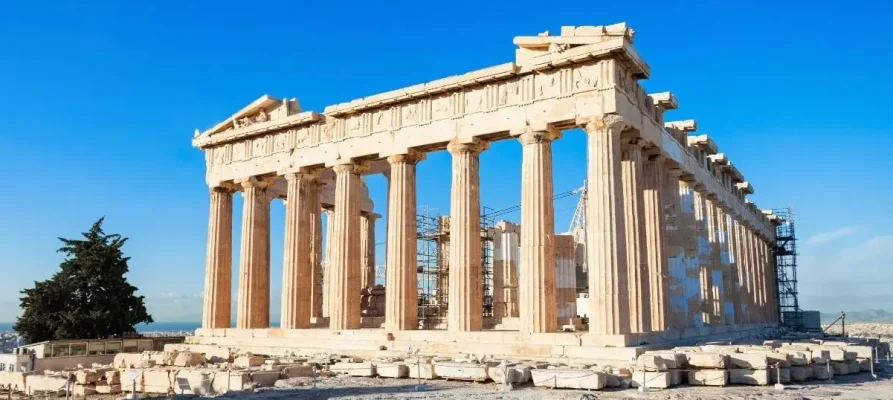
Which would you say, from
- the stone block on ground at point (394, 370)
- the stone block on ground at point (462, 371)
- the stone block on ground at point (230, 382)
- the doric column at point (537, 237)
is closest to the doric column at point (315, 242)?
the doric column at point (537, 237)

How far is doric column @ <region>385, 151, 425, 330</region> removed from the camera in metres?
28.8

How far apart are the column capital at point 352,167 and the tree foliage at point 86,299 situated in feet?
51.5

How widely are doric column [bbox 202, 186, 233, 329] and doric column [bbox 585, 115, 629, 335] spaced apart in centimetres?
1944

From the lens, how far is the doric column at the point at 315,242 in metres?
35.3

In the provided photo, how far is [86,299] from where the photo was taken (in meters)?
39.7

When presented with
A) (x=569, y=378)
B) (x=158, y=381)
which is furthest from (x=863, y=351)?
(x=158, y=381)

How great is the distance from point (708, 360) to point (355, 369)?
9.69 m

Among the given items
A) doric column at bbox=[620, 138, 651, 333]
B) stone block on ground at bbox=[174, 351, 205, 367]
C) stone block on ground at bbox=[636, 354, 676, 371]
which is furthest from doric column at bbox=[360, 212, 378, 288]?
stone block on ground at bbox=[636, 354, 676, 371]

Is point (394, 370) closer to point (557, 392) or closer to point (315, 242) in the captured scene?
point (557, 392)

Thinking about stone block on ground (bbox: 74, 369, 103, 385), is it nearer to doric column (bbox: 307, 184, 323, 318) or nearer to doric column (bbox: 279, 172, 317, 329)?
doric column (bbox: 279, 172, 317, 329)

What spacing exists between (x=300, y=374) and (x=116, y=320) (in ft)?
71.7

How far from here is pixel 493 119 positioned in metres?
26.8

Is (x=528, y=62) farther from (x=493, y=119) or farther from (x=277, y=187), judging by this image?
(x=277, y=187)

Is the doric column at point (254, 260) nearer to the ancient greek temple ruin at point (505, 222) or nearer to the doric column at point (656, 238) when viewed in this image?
the ancient greek temple ruin at point (505, 222)
